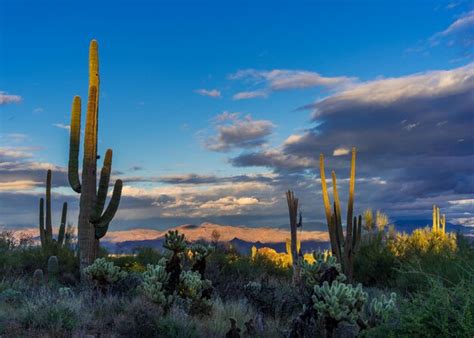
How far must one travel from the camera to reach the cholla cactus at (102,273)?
12.5 metres

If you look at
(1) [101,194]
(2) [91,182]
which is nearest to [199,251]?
(1) [101,194]

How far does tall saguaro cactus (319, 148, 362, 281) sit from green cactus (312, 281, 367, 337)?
1410 cm

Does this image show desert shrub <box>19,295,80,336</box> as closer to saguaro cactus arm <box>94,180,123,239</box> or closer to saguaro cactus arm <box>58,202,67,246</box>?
saguaro cactus arm <box>94,180,123,239</box>

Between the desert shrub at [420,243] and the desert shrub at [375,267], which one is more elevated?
the desert shrub at [420,243]

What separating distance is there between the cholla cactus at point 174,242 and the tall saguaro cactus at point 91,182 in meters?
6.91

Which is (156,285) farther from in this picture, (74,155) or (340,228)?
(340,228)

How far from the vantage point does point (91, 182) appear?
17.8 meters

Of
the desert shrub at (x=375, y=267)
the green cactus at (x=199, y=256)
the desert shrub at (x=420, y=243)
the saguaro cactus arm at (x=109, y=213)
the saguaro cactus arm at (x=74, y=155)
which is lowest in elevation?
the desert shrub at (x=375, y=267)

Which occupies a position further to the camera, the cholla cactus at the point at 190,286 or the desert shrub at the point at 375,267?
the desert shrub at the point at 375,267

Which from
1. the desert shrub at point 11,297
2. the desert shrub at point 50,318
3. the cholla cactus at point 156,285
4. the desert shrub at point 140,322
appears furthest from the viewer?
the desert shrub at point 11,297

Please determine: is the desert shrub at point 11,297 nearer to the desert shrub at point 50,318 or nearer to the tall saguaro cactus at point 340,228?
the desert shrub at point 50,318

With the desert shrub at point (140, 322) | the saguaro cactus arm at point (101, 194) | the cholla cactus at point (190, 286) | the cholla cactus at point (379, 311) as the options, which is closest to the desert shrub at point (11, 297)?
the desert shrub at point (140, 322)

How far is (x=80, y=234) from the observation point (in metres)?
17.5

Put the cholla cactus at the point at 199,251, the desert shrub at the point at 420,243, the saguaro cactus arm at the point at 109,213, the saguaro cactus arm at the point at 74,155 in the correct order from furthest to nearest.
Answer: the desert shrub at the point at 420,243, the saguaro cactus arm at the point at 74,155, the saguaro cactus arm at the point at 109,213, the cholla cactus at the point at 199,251
